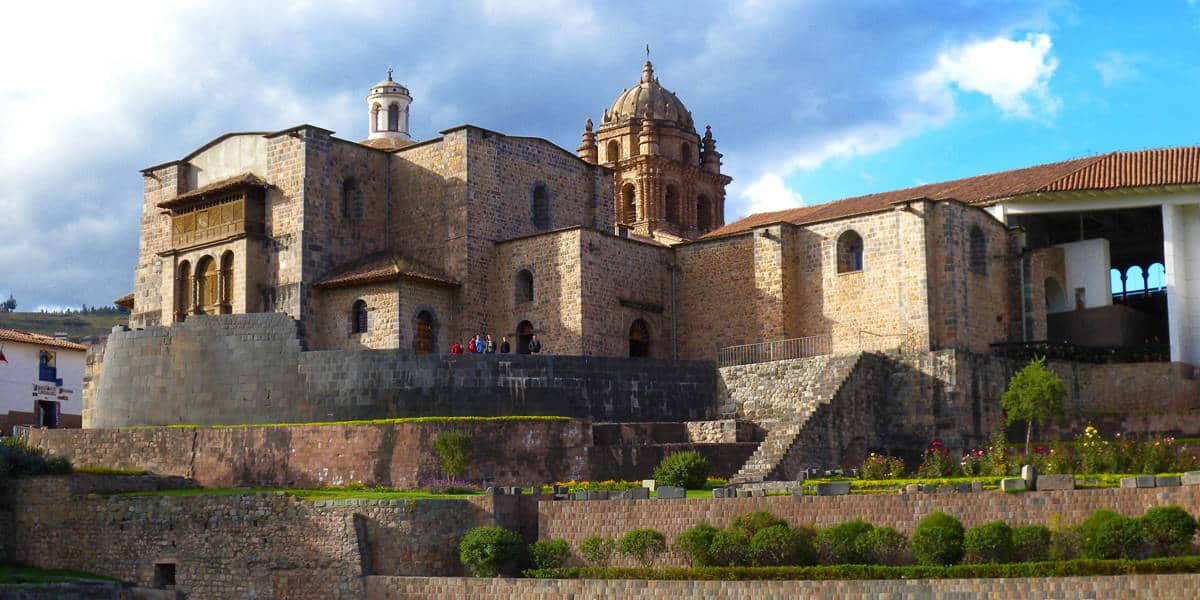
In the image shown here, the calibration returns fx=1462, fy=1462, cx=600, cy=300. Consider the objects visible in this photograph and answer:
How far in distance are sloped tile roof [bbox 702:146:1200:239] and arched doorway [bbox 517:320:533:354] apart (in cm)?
661

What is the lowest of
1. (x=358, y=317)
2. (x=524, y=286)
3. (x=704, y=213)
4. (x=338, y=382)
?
(x=338, y=382)

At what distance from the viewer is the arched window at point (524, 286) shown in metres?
42.9

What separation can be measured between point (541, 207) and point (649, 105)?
17.0m

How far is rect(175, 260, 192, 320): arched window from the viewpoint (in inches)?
1761

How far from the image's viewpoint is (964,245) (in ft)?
129

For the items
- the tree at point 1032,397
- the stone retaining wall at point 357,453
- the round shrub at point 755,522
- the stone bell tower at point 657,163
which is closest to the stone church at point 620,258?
the tree at point 1032,397

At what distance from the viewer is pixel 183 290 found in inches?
1773

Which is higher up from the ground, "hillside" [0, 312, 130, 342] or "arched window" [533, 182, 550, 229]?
"hillside" [0, 312, 130, 342]

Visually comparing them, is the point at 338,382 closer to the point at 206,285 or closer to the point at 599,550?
the point at 206,285

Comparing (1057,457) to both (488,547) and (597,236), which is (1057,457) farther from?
(597,236)

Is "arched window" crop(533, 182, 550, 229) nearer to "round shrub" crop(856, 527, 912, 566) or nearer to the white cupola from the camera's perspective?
the white cupola

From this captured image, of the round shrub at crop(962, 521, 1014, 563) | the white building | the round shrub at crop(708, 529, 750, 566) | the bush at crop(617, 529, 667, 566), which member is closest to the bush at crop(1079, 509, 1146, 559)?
the round shrub at crop(962, 521, 1014, 563)

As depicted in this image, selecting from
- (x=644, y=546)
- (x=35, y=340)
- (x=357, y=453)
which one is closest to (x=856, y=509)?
(x=644, y=546)

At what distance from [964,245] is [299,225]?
18.7m
